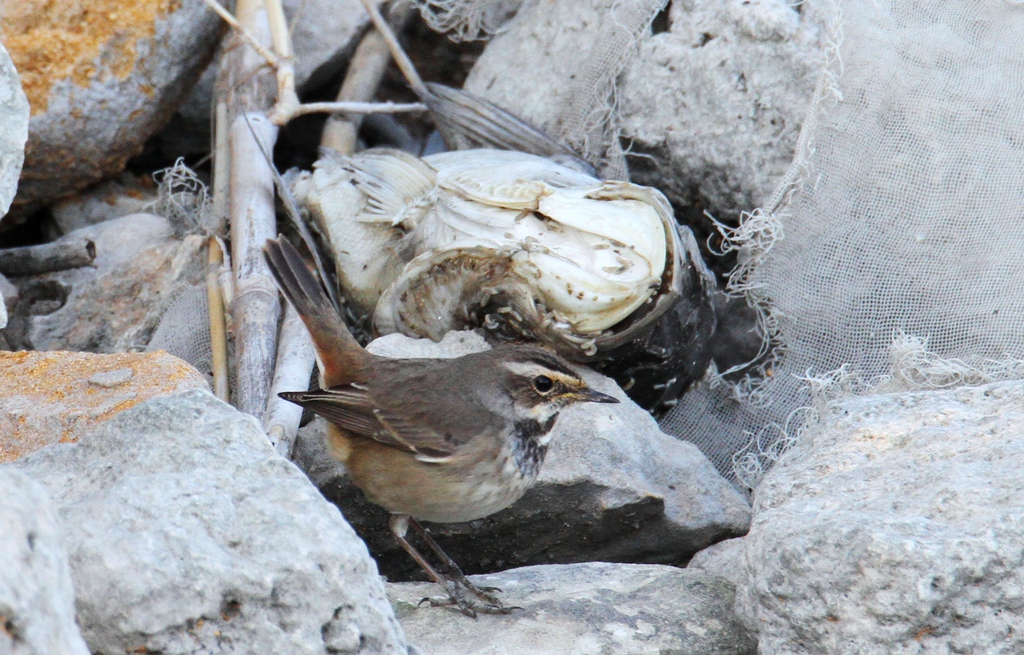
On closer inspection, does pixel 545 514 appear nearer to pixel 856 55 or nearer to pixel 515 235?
pixel 515 235

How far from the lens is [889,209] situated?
5.04 m

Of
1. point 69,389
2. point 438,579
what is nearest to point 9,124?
point 69,389

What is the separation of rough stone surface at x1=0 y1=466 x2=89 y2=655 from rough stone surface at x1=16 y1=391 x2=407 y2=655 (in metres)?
0.32

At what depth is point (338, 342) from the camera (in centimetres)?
450

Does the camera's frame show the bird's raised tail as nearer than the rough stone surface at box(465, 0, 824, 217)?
Yes

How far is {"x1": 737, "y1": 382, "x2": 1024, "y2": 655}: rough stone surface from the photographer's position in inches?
111

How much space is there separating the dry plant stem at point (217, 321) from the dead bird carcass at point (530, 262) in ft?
1.76

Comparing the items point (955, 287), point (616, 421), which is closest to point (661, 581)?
point (616, 421)

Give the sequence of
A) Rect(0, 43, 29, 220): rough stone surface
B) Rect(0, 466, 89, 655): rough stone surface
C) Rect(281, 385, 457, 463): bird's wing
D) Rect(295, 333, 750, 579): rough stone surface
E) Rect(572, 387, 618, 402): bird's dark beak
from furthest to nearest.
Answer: Rect(295, 333, 750, 579): rough stone surface → Rect(572, 387, 618, 402): bird's dark beak → Rect(281, 385, 457, 463): bird's wing → Rect(0, 43, 29, 220): rough stone surface → Rect(0, 466, 89, 655): rough stone surface

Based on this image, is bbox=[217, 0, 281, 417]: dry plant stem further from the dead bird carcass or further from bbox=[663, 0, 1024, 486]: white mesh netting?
bbox=[663, 0, 1024, 486]: white mesh netting

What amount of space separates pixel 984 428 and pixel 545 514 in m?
1.69

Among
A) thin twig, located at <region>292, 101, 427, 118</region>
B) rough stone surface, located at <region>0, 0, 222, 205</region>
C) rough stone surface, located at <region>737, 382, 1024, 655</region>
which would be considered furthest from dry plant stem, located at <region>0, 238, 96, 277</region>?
rough stone surface, located at <region>737, 382, 1024, 655</region>

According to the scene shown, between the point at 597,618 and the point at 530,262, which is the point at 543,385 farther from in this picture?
the point at 597,618

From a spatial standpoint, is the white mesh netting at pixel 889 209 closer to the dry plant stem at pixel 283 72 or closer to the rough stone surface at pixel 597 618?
the rough stone surface at pixel 597 618
